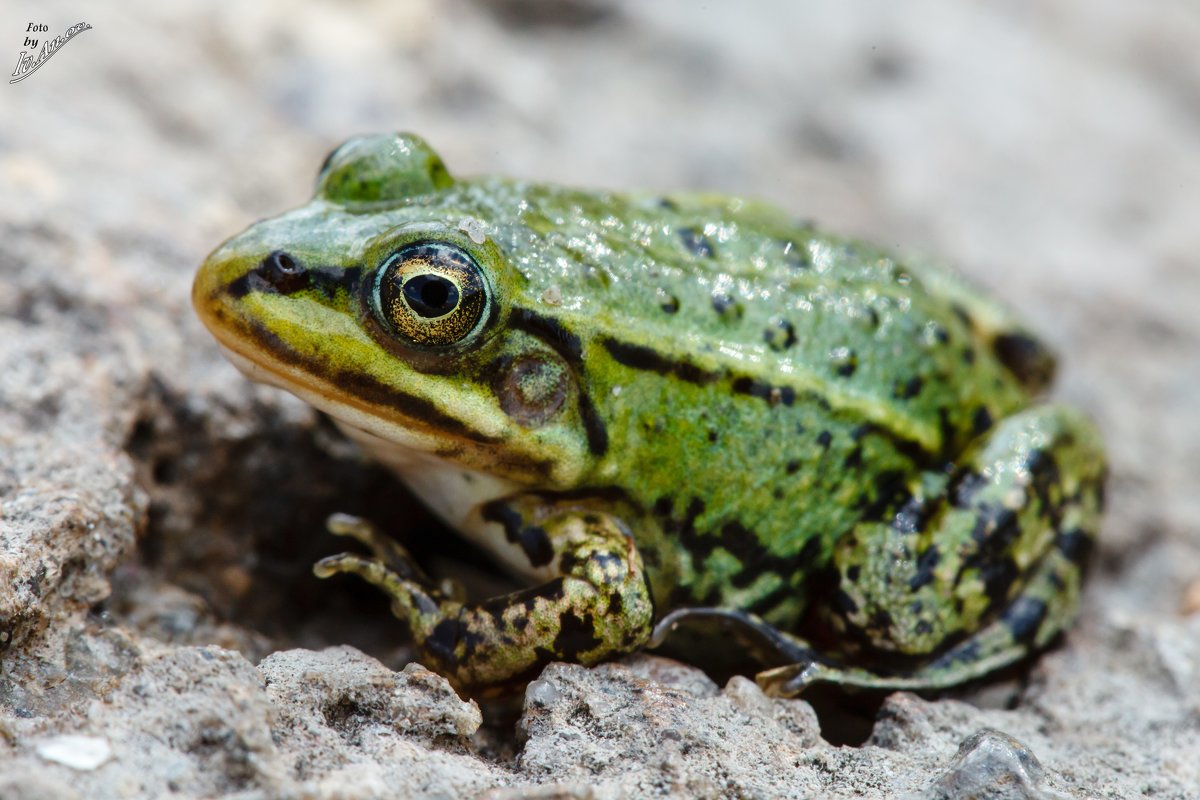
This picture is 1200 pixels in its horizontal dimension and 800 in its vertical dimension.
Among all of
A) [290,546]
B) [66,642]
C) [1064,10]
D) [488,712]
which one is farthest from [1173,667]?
[1064,10]

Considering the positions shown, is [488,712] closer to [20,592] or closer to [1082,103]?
[20,592]

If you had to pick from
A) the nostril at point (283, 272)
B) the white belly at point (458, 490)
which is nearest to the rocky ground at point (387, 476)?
the white belly at point (458, 490)

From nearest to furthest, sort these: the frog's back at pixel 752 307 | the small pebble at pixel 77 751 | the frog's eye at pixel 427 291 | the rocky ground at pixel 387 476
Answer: the small pebble at pixel 77 751, the rocky ground at pixel 387 476, the frog's eye at pixel 427 291, the frog's back at pixel 752 307

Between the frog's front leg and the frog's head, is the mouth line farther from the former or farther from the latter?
the frog's front leg

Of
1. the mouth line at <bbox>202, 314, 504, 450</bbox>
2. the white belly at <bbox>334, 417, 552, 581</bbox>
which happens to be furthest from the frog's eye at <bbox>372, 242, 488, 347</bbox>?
the white belly at <bbox>334, 417, 552, 581</bbox>

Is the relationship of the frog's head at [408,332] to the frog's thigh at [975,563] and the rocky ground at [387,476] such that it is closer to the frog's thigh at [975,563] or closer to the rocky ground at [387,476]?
the rocky ground at [387,476]

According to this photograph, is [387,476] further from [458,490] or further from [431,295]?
[431,295]
